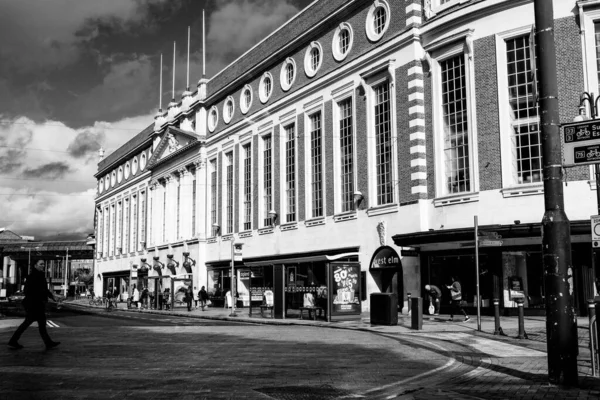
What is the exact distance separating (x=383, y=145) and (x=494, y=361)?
67.2 ft

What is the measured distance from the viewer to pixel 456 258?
27.0 metres

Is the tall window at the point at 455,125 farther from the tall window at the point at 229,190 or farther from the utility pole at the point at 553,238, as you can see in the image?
the tall window at the point at 229,190

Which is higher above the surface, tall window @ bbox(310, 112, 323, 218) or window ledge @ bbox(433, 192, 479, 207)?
tall window @ bbox(310, 112, 323, 218)

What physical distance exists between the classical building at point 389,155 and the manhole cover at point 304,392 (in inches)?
593

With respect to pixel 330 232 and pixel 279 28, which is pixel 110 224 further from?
pixel 330 232

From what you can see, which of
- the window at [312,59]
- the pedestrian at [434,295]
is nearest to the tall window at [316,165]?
the window at [312,59]

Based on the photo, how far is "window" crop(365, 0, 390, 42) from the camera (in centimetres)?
3122

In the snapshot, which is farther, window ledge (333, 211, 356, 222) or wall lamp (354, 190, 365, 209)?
window ledge (333, 211, 356, 222)

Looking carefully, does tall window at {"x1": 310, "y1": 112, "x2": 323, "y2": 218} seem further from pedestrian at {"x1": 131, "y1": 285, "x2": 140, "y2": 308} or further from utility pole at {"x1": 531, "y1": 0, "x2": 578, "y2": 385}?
utility pole at {"x1": 531, "y1": 0, "x2": 578, "y2": 385}

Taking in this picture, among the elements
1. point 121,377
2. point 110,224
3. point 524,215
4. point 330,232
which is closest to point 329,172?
point 330,232

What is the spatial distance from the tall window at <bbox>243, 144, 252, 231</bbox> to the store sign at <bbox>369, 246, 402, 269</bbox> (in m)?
15.4

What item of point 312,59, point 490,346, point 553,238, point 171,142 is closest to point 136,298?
point 171,142

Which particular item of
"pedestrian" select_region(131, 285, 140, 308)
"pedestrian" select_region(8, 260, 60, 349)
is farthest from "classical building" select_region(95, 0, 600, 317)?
"pedestrian" select_region(8, 260, 60, 349)

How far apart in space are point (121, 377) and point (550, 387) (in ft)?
20.5
